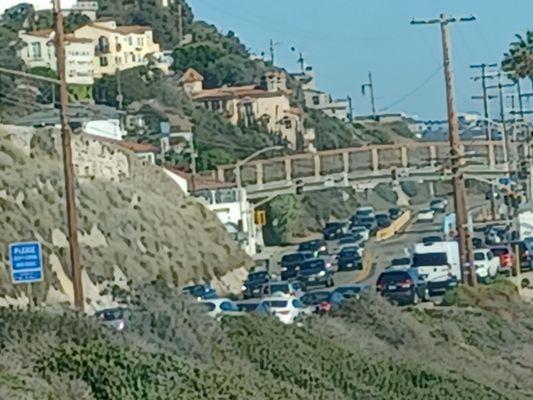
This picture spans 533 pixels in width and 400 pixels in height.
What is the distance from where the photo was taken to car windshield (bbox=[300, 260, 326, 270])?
211ft

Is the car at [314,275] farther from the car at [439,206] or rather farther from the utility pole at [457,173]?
the car at [439,206]

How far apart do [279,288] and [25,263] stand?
80.0ft

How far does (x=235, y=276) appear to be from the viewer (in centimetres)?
7300

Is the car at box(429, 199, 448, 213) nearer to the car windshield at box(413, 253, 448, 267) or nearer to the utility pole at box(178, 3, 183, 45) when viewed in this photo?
the car windshield at box(413, 253, 448, 267)

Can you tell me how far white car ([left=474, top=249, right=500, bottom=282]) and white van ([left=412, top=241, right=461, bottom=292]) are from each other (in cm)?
83

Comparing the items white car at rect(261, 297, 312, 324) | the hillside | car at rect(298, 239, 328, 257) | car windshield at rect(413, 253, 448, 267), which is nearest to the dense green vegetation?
white car at rect(261, 297, 312, 324)

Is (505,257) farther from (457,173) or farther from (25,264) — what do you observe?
(25,264)

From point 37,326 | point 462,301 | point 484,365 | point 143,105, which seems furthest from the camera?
point 143,105

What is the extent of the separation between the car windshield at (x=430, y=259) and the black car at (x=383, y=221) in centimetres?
4008

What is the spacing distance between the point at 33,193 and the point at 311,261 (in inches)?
459

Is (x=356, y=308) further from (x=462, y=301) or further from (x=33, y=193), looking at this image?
(x=33, y=193)

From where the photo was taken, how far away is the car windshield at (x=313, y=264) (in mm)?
64188

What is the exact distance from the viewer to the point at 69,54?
495ft

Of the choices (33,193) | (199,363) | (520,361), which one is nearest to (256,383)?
(199,363)
